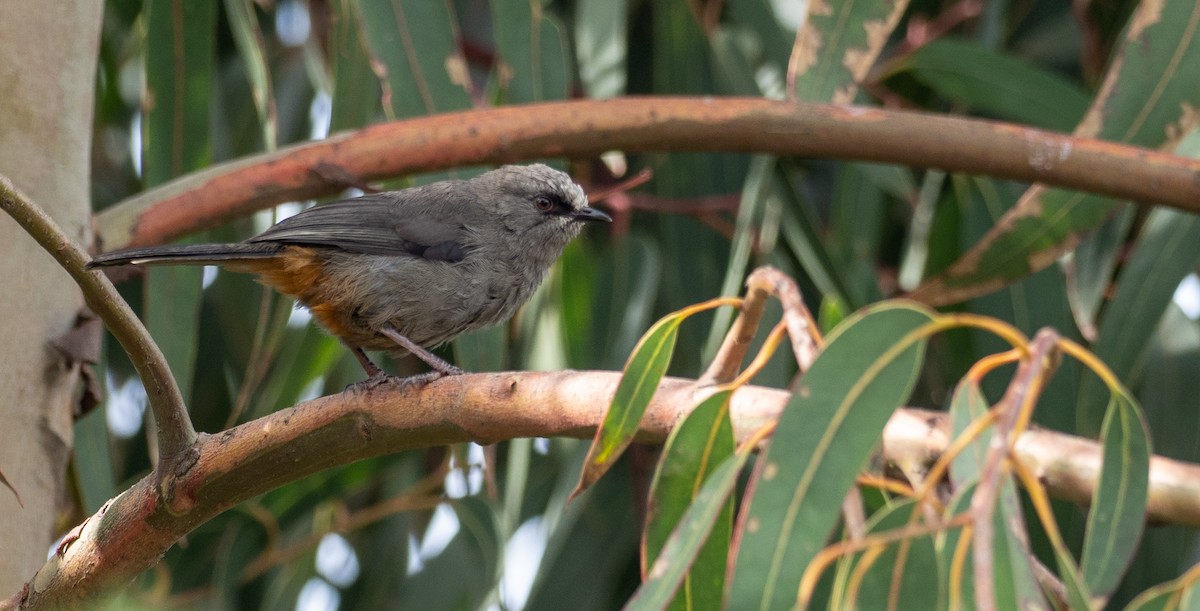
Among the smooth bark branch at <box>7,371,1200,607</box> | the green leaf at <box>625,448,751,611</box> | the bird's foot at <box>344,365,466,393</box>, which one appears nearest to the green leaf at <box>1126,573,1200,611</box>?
the smooth bark branch at <box>7,371,1200,607</box>

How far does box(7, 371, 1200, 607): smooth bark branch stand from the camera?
7.34 feet

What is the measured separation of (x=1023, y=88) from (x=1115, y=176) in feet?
→ 4.65

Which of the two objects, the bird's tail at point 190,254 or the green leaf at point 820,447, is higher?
the bird's tail at point 190,254

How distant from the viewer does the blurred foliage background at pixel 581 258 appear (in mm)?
3779

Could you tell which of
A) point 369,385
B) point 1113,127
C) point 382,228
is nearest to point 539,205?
point 382,228

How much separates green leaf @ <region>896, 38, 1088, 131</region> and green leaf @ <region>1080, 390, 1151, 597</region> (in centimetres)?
248

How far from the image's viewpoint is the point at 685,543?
1803mm

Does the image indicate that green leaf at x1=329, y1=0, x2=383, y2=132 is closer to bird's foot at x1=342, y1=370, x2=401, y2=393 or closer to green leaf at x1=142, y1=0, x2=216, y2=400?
green leaf at x1=142, y1=0, x2=216, y2=400

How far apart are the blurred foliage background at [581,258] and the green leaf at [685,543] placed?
1.79 m

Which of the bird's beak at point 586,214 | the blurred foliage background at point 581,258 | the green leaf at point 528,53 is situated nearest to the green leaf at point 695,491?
the blurred foliage background at point 581,258

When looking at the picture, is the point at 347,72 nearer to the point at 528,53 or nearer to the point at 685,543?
the point at 528,53

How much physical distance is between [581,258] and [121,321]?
260 cm

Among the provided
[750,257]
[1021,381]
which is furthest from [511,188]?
[1021,381]

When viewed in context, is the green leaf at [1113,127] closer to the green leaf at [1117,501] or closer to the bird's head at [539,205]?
the bird's head at [539,205]
